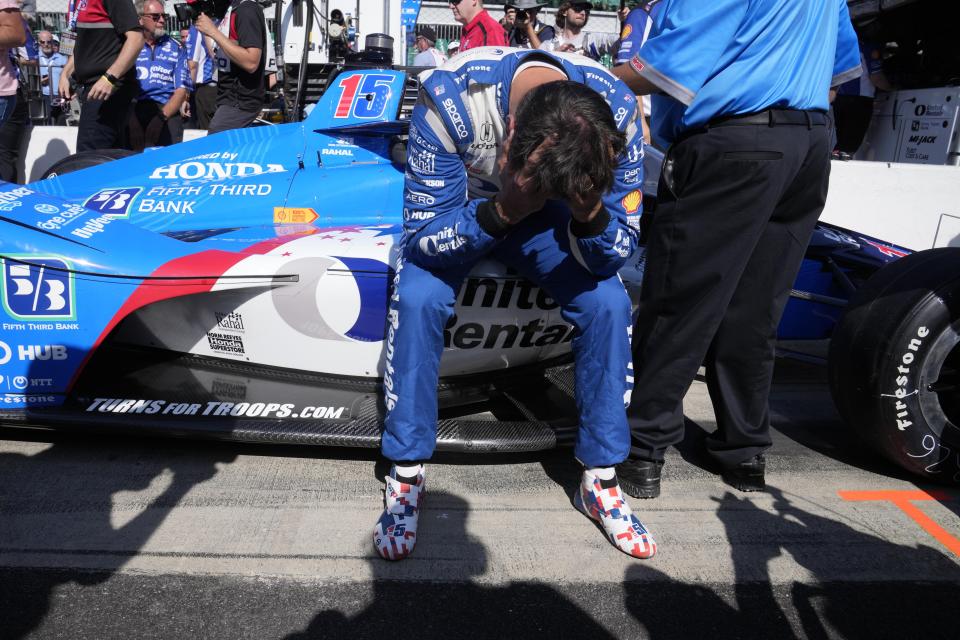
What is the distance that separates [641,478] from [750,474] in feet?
1.34

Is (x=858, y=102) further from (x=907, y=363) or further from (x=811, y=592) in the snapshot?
(x=811, y=592)

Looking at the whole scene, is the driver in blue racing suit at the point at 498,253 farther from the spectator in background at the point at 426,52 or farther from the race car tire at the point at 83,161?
the spectator in background at the point at 426,52

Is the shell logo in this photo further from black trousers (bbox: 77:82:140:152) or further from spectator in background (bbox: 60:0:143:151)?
black trousers (bbox: 77:82:140:152)

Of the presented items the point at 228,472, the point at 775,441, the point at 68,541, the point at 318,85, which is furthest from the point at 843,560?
the point at 318,85

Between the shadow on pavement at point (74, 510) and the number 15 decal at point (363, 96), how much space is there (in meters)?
2.13

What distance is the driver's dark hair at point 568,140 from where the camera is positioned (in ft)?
6.23

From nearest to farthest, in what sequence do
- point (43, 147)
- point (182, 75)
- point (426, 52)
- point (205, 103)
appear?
1. point (182, 75)
2. point (43, 147)
3. point (426, 52)
4. point (205, 103)

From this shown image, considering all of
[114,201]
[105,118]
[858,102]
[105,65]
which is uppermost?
[858,102]

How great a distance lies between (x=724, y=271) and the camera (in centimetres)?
244

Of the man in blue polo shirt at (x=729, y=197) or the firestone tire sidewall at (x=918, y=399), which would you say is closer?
the man in blue polo shirt at (x=729, y=197)

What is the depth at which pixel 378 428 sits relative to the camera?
8.47ft

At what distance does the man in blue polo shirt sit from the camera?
2.31 meters

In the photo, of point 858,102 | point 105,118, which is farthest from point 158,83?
point 858,102

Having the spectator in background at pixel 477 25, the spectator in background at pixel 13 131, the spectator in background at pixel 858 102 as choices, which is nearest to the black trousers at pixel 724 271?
the spectator in background at pixel 477 25
